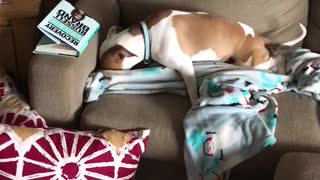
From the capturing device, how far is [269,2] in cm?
198

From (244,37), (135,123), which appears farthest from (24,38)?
(244,37)

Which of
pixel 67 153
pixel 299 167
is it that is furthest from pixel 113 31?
pixel 299 167

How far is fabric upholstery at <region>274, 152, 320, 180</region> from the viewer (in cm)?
137

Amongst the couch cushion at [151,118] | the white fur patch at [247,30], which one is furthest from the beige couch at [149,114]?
the white fur patch at [247,30]

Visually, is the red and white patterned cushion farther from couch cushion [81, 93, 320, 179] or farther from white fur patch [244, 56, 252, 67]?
white fur patch [244, 56, 252, 67]

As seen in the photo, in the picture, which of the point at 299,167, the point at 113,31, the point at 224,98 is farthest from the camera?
the point at 113,31

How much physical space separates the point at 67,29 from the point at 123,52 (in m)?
0.21

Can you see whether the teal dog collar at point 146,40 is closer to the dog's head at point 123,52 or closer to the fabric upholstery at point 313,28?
the dog's head at point 123,52

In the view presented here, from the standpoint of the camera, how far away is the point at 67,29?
5.64 ft

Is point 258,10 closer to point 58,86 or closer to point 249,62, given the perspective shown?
point 249,62

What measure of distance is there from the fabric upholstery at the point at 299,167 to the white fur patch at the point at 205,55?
51 centimetres

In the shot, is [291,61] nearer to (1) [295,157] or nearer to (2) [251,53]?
(2) [251,53]

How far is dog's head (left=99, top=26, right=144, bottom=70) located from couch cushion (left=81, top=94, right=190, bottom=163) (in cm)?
15

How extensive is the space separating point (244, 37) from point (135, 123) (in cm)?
53
